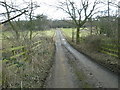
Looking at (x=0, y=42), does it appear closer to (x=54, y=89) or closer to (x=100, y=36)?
(x=54, y=89)

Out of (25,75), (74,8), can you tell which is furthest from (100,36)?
(74,8)

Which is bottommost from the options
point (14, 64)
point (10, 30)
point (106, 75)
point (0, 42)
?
point (106, 75)

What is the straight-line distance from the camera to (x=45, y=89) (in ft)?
19.8

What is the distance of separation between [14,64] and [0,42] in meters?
2.09

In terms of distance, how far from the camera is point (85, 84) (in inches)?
255

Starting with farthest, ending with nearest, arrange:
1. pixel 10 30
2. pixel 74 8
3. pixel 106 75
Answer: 1. pixel 74 8
2. pixel 10 30
3. pixel 106 75

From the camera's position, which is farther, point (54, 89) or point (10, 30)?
point (10, 30)

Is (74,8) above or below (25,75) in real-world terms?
above

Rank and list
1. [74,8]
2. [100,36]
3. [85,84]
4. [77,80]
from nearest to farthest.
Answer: [85,84] → [77,80] → [100,36] → [74,8]

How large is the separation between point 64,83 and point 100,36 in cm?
955

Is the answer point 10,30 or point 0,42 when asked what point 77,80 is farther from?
point 10,30

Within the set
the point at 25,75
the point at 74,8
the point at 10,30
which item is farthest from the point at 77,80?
the point at 74,8

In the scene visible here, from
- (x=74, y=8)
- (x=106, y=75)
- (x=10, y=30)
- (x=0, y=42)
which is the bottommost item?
(x=106, y=75)

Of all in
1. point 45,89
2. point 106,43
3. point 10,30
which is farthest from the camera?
point 106,43
